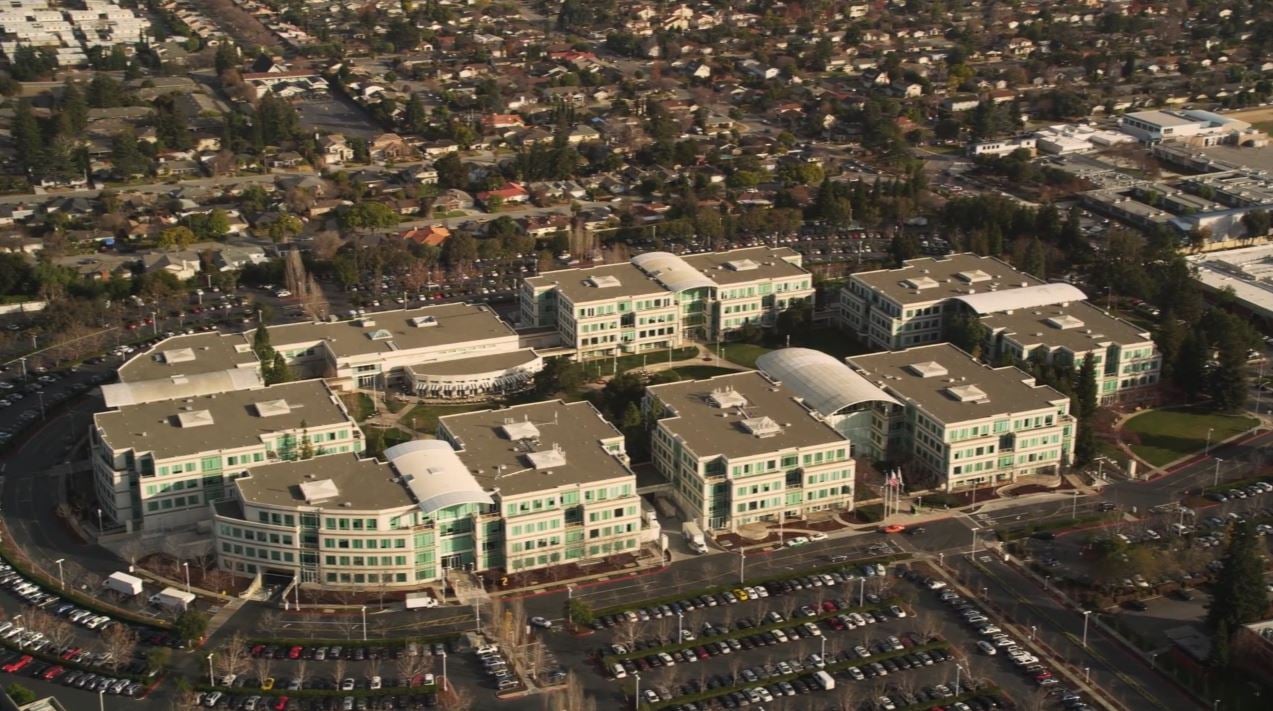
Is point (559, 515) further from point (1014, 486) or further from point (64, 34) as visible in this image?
point (64, 34)

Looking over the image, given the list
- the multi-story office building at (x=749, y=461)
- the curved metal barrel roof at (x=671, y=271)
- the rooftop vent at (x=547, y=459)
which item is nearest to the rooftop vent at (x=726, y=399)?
the multi-story office building at (x=749, y=461)

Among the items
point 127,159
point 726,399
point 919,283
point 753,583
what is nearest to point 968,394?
point 726,399

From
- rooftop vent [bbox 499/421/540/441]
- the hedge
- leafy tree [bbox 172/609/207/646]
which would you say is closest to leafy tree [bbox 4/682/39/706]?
leafy tree [bbox 172/609/207/646]

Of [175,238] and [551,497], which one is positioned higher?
[551,497]

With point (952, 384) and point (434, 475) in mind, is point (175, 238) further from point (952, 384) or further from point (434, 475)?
point (952, 384)

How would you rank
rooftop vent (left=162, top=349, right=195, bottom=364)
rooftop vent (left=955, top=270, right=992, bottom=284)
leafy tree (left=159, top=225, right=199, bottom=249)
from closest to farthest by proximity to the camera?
rooftop vent (left=162, top=349, right=195, bottom=364) → rooftop vent (left=955, top=270, right=992, bottom=284) → leafy tree (left=159, top=225, right=199, bottom=249)

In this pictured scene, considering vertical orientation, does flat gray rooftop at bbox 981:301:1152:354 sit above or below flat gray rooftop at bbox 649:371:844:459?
below

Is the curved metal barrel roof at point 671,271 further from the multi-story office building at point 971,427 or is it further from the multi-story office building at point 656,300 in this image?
the multi-story office building at point 971,427

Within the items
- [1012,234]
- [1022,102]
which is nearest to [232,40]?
[1022,102]

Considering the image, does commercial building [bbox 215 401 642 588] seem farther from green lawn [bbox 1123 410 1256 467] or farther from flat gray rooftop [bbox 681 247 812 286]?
green lawn [bbox 1123 410 1256 467]
